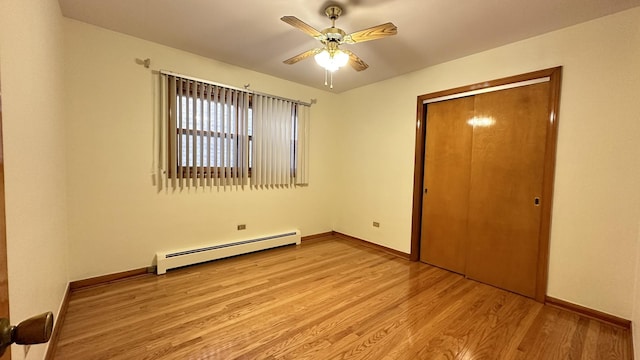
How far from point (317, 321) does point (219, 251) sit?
1.78 metres

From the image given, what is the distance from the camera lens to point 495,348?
1.87 meters

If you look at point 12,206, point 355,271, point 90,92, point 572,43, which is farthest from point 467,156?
point 90,92

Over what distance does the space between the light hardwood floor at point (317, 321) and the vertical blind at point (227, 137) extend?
3.95ft

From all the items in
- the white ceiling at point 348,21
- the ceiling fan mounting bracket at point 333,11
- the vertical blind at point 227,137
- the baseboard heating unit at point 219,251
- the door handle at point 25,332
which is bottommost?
the baseboard heating unit at point 219,251

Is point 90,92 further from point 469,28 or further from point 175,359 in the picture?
point 469,28

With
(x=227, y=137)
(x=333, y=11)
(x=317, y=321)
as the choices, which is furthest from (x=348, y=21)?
(x=317, y=321)

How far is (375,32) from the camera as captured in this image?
6.63 ft

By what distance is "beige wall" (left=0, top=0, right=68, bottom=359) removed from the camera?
43.6 inches

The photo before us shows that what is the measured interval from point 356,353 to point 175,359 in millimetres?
1178

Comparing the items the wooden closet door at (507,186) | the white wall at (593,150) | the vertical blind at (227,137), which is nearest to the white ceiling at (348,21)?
the white wall at (593,150)

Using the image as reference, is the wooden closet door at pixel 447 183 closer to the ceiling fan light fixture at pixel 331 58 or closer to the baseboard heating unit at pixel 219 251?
the ceiling fan light fixture at pixel 331 58

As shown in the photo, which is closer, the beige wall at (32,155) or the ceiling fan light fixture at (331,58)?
the beige wall at (32,155)

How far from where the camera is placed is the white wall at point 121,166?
2.51 meters

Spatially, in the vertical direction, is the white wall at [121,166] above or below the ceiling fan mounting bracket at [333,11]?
below
